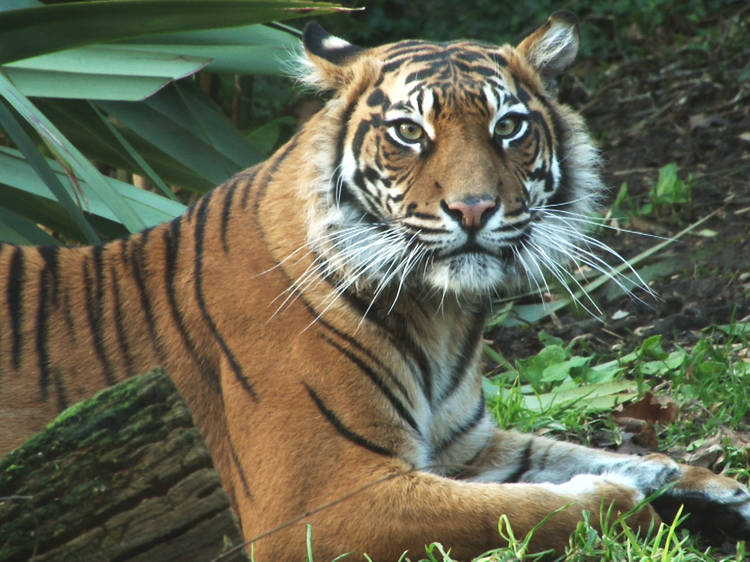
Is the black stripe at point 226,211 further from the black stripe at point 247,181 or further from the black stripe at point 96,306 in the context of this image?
the black stripe at point 96,306

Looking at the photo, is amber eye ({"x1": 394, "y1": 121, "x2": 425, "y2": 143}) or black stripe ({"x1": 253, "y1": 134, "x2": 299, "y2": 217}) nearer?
amber eye ({"x1": 394, "y1": 121, "x2": 425, "y2": 143})

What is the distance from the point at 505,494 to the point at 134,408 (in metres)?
1.07

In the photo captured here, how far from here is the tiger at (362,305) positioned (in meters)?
2.65

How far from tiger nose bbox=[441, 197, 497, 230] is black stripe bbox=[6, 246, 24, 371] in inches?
49.2

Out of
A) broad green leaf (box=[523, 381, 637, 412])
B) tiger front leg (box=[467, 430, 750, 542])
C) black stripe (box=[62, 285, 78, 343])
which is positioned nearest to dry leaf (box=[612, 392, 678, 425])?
broad green leaf (box=[523, 381, 637, 412])

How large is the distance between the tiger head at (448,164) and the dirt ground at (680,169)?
3.23ft

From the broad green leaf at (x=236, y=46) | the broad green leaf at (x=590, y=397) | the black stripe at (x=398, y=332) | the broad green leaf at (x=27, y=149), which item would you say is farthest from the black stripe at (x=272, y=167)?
the broad green leaf at (x=590, y=397)

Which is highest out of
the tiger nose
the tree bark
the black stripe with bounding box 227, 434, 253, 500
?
the tiger nose

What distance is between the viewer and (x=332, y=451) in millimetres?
2672

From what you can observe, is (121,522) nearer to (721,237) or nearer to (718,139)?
(721,237)

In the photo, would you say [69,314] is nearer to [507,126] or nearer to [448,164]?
[448,164]

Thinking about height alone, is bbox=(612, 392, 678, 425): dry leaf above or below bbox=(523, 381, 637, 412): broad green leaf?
below

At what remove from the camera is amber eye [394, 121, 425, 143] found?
2830 mm

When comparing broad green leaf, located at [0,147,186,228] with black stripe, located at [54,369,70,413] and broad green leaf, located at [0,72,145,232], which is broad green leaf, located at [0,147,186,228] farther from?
black stripe, located at [54,369,70,413]
